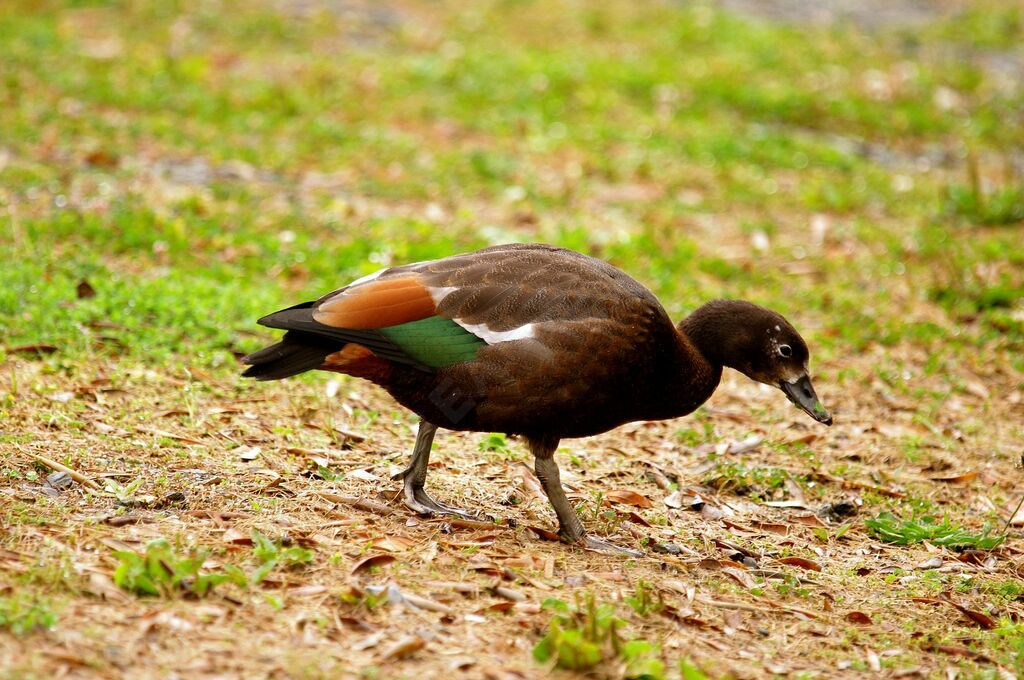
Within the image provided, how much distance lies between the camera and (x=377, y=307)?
528 centimetres

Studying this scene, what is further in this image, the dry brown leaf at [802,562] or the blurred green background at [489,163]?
the blurred green background at [489,163]

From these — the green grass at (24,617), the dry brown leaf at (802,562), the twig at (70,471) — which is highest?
the green grass at (24,617)

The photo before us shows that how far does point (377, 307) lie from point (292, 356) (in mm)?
450

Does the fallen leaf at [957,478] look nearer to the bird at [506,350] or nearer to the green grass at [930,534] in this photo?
the green grass at [930,534]

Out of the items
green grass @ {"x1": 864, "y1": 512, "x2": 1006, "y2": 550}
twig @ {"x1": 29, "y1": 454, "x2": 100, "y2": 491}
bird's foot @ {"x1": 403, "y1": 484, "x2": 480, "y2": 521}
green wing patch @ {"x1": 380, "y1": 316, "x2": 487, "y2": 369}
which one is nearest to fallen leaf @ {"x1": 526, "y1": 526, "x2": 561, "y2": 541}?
bird's foot @ {"x1": 403, "y1": 484, "x2": 480, "y2": 521}

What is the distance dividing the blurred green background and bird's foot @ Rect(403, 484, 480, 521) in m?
1.89

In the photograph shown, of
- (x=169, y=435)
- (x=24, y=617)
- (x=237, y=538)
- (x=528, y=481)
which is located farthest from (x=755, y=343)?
(x=24, y=617)

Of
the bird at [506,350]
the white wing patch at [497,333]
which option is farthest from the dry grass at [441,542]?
the white wing patch at [497,333]

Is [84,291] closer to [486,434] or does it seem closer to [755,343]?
[486,434]

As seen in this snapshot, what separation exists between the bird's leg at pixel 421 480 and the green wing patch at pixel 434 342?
1.50 feet

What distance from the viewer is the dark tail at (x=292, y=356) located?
17.1ft

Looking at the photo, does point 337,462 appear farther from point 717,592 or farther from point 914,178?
point 914,178

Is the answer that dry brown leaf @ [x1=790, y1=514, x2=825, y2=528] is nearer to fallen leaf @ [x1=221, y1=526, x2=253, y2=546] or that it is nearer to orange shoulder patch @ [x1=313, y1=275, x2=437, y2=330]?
orange shoulder patch @ [x1=313, y1=275, x2=437, y2=330]

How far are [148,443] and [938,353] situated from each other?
540 cm
